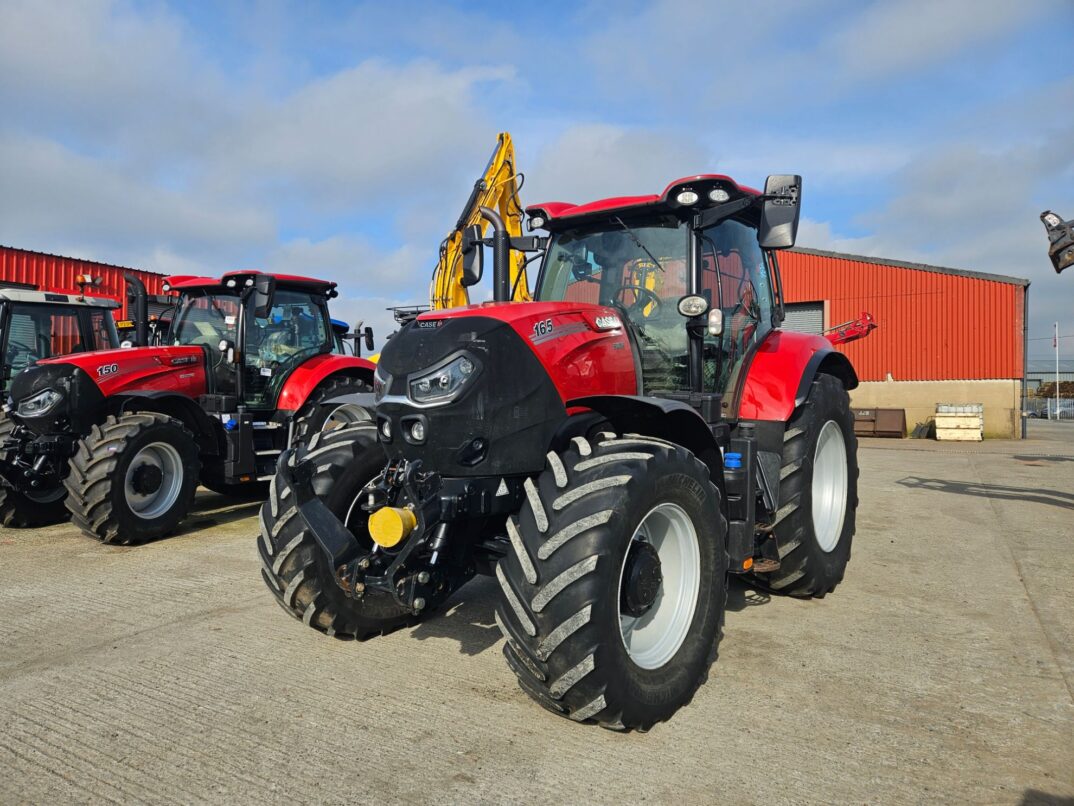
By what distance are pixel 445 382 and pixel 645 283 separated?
1651 millimetres

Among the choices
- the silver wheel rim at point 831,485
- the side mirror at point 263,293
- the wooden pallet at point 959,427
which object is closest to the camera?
the silver wheel rim at point 831,485

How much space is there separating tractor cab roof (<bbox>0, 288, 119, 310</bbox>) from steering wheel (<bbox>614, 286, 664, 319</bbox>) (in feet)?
23.2

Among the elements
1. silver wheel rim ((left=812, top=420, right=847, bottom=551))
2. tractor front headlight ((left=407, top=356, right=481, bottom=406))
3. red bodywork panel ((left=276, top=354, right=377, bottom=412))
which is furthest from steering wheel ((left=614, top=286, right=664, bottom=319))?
red bodywork panel ((left=276, top=354, right=377, bottom=412))

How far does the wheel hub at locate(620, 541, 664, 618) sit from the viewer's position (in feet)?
9.52

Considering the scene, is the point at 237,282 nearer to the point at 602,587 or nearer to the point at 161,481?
the point at 161,481

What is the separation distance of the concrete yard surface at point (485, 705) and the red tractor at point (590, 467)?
0.82 feet

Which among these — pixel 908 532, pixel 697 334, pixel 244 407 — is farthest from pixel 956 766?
pixel 244 407

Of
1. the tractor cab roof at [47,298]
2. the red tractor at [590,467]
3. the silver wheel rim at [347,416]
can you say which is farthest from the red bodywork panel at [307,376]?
the red tractor at [590,467]

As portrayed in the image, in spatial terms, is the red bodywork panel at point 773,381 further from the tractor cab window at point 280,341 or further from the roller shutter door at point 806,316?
the roller shutter door at point 806,316

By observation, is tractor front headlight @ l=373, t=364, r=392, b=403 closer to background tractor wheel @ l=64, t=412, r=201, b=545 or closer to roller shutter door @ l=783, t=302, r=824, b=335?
background tractor wheel @ l=64, t=412, r=201, b=545

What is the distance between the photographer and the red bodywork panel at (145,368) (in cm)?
688

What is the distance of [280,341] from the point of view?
8188mm

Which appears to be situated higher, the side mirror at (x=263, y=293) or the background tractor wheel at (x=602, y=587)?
the side mirror at (x=263, y=293)

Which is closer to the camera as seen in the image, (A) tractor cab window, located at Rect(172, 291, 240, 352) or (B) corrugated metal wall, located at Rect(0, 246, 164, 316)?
(A) tractor cab window, located at Rect(172, 291, 240, 352)
